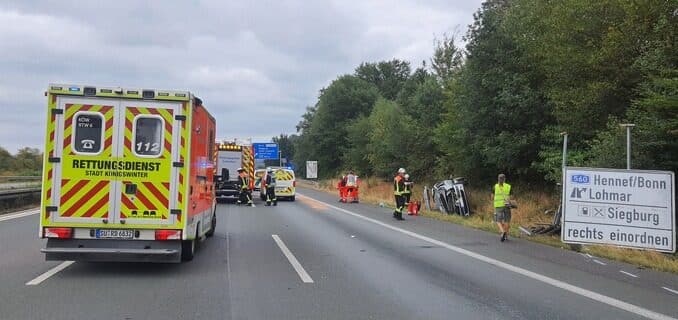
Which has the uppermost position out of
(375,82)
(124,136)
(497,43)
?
(375,82)

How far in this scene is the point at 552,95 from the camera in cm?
2023

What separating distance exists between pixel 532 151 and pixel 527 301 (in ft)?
59.0

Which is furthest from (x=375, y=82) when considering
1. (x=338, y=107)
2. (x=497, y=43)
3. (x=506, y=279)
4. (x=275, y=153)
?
(x=506, y=279)

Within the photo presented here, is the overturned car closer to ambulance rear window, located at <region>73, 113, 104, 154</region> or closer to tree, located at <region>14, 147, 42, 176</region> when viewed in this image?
ambulance rear window, located at <region>73, 113, 104, 154</region>

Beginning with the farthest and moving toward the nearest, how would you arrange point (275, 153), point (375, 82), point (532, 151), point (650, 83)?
point (375, 82) < point (275, 153) < point (532, 151) < point (650, 83)

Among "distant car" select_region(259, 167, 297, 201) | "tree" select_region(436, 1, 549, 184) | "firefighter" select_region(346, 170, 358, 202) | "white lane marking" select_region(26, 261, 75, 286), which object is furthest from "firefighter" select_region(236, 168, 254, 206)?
"white lane marking" select_region(26, 261, 75, 286)

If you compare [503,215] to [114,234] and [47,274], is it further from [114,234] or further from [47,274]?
[47,274]

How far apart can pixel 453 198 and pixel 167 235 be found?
686 inches

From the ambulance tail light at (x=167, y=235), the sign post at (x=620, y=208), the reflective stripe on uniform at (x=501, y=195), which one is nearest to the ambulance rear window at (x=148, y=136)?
the ambulance tail light at (x=167, y=235)

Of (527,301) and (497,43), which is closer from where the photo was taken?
(527,301)

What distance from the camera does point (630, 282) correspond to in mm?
9312

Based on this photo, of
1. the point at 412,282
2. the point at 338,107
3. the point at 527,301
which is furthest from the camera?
the point at 338,107

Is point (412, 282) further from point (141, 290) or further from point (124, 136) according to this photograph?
point (124, 136)

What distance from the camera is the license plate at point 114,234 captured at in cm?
924
